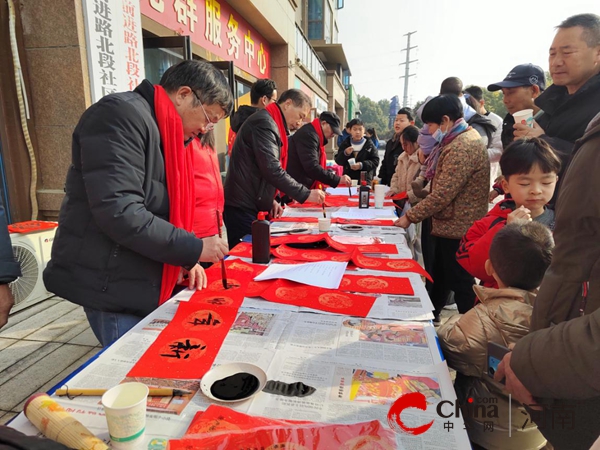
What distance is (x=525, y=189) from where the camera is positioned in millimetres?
1809

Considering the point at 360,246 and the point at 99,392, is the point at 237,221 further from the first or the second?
the point at 99,392

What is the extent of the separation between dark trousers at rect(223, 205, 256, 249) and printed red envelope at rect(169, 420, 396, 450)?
2235 millimetres

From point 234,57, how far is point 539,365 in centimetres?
734

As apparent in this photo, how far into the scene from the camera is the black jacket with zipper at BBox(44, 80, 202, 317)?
3.97 ft

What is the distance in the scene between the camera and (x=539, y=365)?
0.82 metres

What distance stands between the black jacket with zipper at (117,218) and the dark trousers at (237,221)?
1.49 m

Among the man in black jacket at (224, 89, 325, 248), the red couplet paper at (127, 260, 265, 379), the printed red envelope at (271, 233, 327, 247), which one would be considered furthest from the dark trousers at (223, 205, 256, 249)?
the red couplet paper at (127, 260, 265, 379)

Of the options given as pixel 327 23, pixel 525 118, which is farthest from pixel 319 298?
pixel 327 23

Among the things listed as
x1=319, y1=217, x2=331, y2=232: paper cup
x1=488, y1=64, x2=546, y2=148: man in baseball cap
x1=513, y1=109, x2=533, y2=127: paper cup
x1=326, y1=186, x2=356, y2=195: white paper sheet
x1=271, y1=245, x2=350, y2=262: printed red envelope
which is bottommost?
x1=326, y1=186, x2=356, y2=195: white paper sheet

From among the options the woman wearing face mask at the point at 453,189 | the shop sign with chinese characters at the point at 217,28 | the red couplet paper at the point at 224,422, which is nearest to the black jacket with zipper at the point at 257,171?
the woman wearing face mask at the point at 453,189

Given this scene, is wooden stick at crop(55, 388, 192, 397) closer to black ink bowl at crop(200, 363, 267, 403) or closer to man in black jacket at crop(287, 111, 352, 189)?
black ink bowl at crop(200, 363, 267, 403)

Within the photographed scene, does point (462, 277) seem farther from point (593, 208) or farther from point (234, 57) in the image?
point (234, 57)

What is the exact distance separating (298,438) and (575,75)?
237cm

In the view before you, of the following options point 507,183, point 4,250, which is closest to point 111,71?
point 4,250
